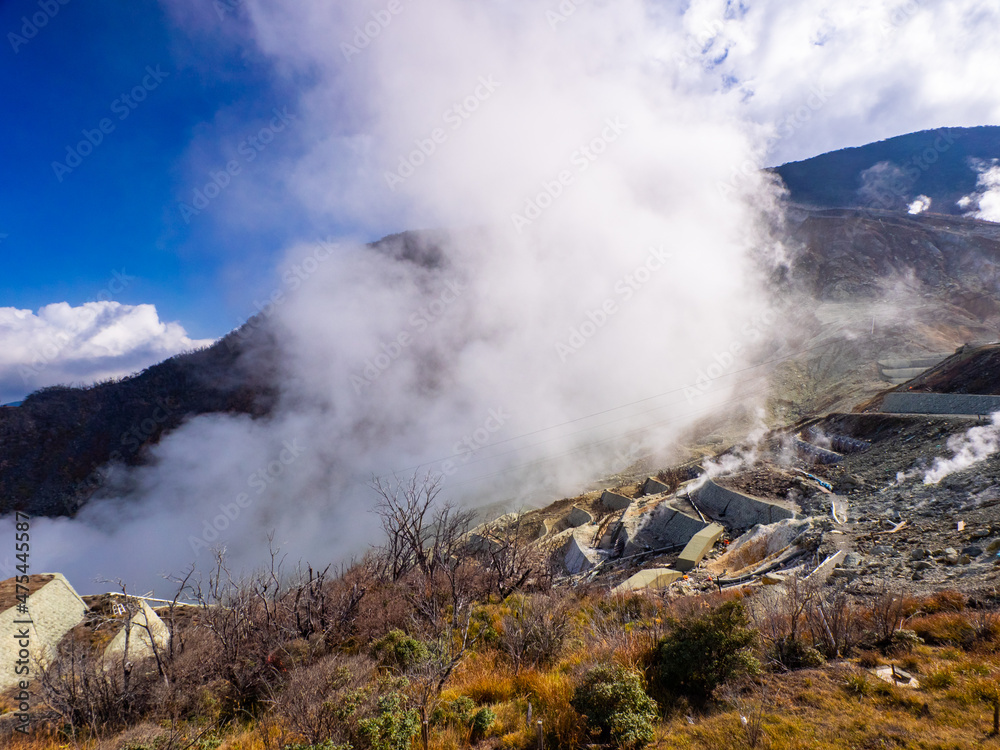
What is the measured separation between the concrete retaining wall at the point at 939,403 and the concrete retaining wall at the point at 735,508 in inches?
407

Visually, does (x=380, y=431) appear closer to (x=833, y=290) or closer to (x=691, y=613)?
(x=691, y=613)

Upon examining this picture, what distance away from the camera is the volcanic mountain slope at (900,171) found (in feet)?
251

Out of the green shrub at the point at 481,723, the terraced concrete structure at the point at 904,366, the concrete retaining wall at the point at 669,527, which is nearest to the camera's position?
the green shrub at the point at 481,723

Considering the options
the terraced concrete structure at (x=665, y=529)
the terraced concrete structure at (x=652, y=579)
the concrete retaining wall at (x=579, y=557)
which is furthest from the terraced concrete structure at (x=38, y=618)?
the terraced concrete structure at (x=665, y=529)

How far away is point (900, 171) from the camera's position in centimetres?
8188

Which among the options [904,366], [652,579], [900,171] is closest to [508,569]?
[652,579]

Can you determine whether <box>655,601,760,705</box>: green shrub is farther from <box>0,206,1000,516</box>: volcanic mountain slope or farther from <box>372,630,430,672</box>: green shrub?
<box>0,206,1000,516</box>: volcanic mountain slope

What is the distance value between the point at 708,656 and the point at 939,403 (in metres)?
24.0

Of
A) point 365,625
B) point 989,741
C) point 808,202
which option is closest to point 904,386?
point 989,741

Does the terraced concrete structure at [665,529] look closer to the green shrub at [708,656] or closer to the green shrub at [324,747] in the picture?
the green shrub at [708,656]

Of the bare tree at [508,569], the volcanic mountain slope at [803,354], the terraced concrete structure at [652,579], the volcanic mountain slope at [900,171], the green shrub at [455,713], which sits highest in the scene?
the volcanic mountain slope at [900,171]

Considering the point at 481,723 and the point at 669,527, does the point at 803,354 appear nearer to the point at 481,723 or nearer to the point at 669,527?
the point at 669,527

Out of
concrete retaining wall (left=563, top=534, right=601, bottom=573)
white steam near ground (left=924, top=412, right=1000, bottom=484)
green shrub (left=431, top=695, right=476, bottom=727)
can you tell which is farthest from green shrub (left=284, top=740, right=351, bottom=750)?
white steam near ground (left=924, top=412, right=1000, bottom=484)

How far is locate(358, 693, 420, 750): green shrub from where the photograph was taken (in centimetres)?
440
